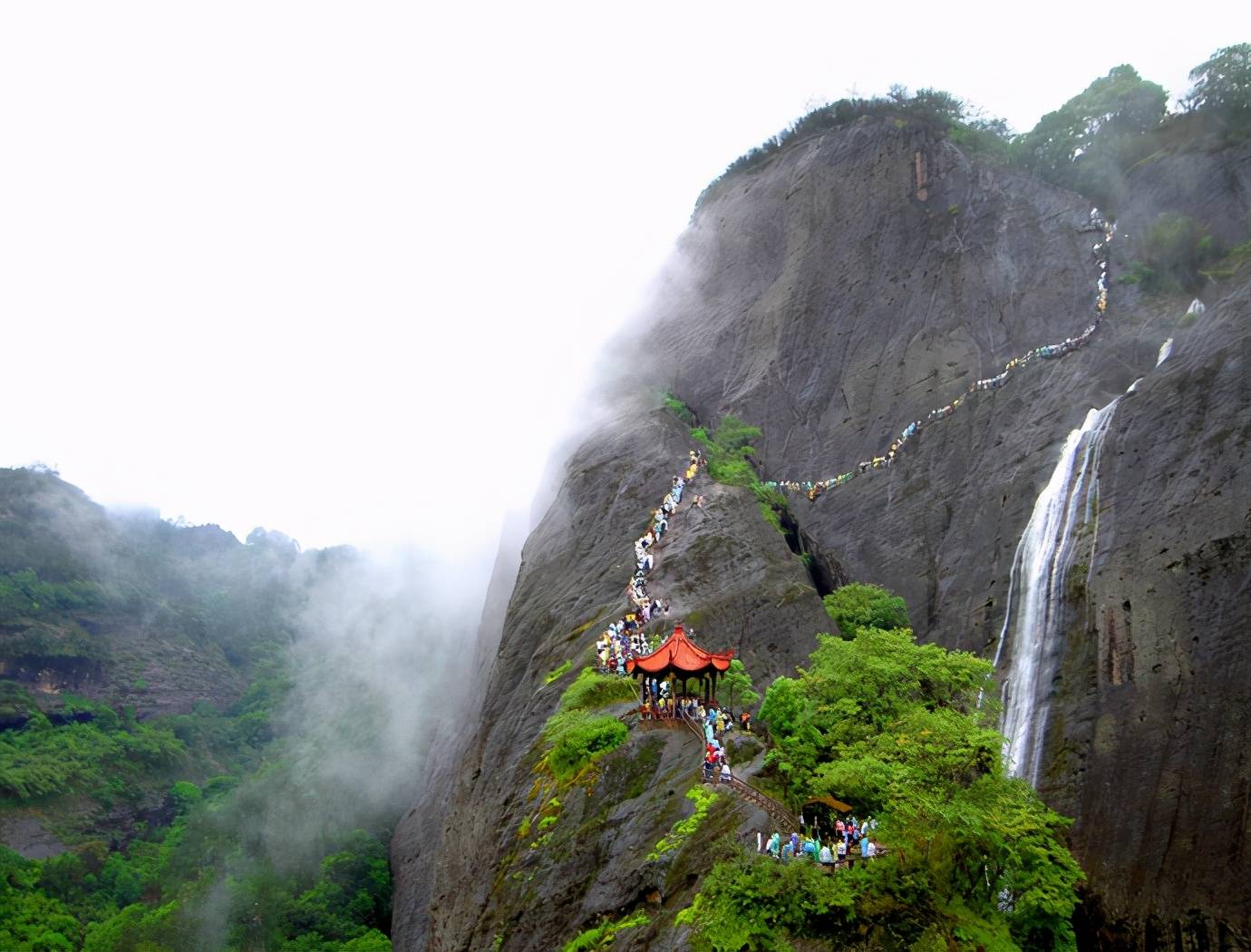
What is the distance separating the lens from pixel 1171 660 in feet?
79.7

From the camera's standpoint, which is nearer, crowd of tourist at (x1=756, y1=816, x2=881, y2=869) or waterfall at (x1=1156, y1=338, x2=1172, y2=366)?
crowd of tourist at (x1=756, y1=816, x2=881, y2=869)

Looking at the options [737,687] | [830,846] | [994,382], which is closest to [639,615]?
[737,687]

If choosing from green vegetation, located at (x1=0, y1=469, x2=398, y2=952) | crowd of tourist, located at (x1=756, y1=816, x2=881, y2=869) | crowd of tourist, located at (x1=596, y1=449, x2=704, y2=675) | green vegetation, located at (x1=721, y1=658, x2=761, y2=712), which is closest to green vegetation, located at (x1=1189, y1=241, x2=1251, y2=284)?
crowd of tourist, located at (x1=596, y1=449, x2=704, y2=675)

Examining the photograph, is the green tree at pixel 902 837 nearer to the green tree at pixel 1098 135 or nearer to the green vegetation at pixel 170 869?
the green vegetation at pixel 170 869

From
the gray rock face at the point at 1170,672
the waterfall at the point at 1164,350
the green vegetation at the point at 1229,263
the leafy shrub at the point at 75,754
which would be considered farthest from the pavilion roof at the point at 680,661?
the leafy shrub at the point at 75,754

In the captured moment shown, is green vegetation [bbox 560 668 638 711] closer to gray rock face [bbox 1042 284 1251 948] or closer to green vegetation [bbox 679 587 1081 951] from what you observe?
green vegetation [bbox 679 587 1081 951]

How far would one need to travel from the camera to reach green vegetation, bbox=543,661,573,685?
29.9 m

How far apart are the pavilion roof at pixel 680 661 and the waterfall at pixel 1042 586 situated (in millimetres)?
7907

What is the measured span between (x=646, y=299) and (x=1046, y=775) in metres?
44.1

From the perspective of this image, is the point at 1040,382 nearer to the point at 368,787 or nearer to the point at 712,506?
the point at 712,506

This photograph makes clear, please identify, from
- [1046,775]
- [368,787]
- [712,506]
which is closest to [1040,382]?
[712,506]

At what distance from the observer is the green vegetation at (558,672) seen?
2989cm

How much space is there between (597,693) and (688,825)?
6938 mm

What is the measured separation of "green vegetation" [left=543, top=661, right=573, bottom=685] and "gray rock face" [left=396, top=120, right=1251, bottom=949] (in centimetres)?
39
